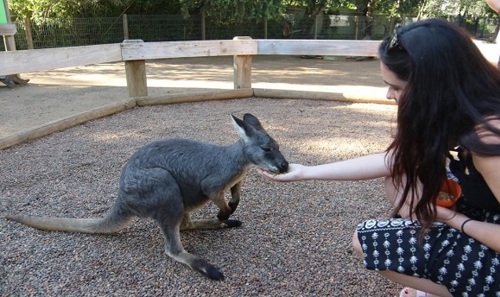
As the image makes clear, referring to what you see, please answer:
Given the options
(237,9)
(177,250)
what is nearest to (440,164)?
(177,250)

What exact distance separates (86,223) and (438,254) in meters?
1.67

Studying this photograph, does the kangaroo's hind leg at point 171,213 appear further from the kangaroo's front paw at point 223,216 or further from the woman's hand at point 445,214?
the woman's hand at point 445,214

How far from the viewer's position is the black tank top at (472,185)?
4.47 ft

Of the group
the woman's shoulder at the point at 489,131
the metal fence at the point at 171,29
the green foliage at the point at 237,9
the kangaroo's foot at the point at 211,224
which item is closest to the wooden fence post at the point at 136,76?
the kangaroo's foot at the point at 211,224

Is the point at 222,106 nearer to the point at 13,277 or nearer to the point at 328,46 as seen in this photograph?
the point at 328,46

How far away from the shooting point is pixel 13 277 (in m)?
1.92

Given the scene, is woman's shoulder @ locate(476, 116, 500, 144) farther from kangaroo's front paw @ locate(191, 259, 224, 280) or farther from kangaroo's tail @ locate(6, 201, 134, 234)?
kangaroo's tail @ locate(6, 201, 134, 234)

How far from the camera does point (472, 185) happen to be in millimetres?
1399

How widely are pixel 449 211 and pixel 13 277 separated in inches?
73.5

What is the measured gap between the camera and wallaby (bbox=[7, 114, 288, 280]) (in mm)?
1942

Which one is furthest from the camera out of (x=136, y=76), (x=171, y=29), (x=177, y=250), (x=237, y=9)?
(x=171, y=29)

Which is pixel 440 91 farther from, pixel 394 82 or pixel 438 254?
pixel 438 254

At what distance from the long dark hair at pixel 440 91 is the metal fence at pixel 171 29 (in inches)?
434

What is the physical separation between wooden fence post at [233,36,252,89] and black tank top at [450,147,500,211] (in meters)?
4.10
